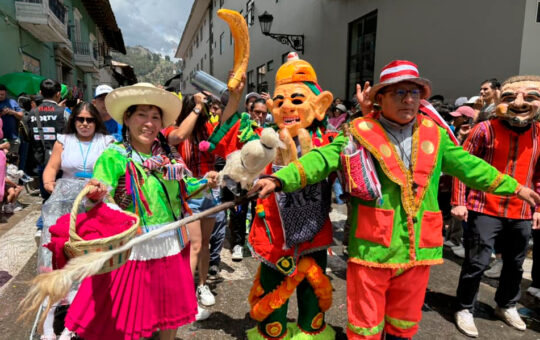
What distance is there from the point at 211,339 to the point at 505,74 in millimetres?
5117

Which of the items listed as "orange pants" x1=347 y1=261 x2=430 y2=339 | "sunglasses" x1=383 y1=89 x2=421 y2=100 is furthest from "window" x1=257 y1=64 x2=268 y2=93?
"orange pants" x1=347 y1=261 x2=430 y2=339

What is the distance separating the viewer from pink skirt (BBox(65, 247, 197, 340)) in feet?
5.99

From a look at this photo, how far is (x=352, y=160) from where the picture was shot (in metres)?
1.96

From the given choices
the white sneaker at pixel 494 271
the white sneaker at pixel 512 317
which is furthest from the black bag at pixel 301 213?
the white sneaker at pixel 494 271

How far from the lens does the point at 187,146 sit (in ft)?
10.4

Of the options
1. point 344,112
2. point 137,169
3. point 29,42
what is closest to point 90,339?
point 137,169

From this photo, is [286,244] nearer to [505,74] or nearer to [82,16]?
[505,74]

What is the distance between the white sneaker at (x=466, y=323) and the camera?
278 cm

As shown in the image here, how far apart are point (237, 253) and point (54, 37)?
1594 cm

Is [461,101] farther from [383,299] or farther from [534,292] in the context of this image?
[383,299]

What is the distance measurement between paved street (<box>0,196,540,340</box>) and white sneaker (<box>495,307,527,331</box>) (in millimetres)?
44

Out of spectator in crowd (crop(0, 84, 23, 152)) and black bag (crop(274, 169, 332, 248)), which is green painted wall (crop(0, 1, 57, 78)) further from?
black bag (crop(274, 169, 332, 248))

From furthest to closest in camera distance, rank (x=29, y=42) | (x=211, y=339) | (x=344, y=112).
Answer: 1. (x=29, y=42)
2. (x=344, y=112)
3. (x=211, y=339)

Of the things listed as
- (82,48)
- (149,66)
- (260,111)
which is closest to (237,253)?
(260,111)
